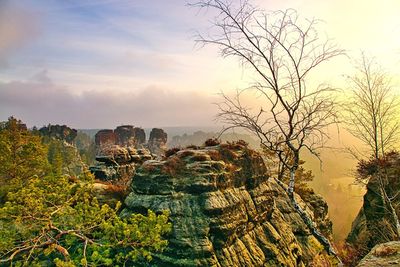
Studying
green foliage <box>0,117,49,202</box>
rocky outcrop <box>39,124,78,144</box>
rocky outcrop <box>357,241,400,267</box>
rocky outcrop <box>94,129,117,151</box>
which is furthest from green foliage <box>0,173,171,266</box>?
rocky outcrop <box>94,129,117,151</box>

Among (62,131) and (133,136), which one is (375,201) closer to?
(62,131)

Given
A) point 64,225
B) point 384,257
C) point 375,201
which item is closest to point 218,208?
point 64,225

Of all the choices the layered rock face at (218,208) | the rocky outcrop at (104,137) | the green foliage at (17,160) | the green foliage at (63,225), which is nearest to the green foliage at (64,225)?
the green foliage at (63,225)

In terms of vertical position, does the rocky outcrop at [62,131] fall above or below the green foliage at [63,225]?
above

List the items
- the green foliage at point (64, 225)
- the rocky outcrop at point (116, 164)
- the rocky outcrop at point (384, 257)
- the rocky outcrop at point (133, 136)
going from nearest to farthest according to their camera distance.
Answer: the rocky outcrop at point (384, 257), the green foliage at point (64, 225), the rocky outcrop at point (116, 164), the rocky outcrop at point (133, 136)

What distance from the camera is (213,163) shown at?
55.8 ft

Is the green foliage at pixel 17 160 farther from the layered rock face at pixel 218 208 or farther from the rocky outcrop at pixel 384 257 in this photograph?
the rocky outcrop at pixel 384 257

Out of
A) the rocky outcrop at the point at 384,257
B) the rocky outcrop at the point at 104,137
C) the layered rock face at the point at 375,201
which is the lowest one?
the layered rock face at the point at 375,201

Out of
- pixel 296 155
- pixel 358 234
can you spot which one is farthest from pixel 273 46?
pixel 358 234

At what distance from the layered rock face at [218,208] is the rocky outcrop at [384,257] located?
567 cm

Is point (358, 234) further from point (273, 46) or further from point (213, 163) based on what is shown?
point (273, 46)

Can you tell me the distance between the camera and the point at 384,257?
7367 millimetres

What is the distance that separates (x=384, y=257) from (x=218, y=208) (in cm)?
875

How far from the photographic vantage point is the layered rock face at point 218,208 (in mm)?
14484
